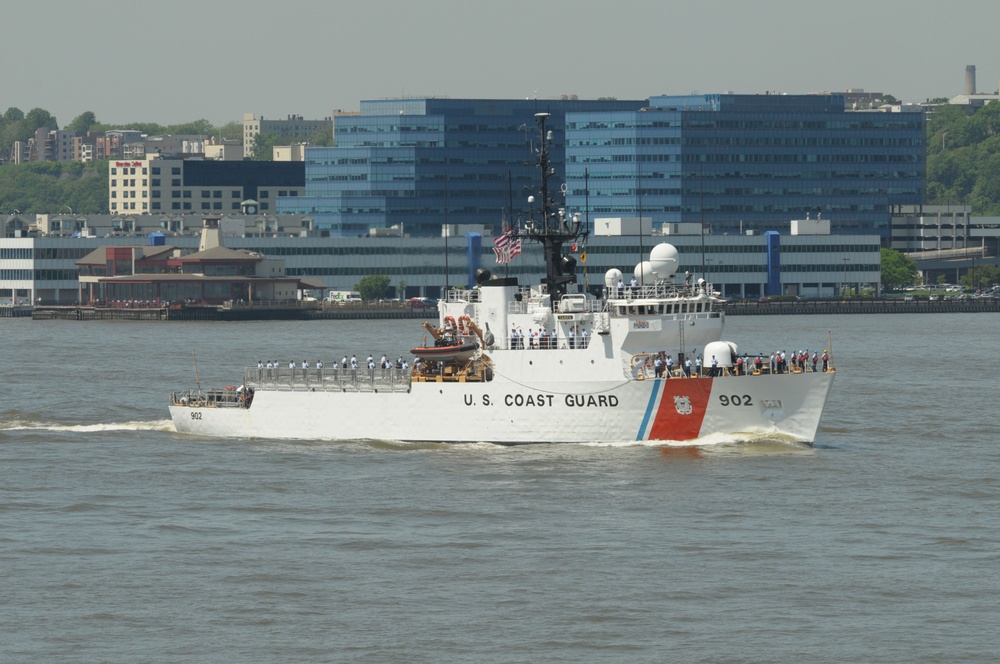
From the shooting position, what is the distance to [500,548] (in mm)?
47000

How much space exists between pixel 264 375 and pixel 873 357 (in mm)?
55558

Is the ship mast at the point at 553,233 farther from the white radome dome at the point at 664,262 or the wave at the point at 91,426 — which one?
the wave at the point at 91,426

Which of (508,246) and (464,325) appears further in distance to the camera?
(508,246)

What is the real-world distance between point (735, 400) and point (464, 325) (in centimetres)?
1025

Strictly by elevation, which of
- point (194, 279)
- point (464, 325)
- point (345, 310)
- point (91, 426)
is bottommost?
point (91, 426)

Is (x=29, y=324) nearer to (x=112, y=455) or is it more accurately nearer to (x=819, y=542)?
(x=112, y=455)

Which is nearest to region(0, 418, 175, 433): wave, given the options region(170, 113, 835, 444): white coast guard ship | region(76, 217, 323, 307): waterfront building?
region(170, 113, 835, 444): white coast guard ship

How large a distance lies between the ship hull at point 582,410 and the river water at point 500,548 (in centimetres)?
70

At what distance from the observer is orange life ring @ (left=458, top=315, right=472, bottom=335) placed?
64.2m

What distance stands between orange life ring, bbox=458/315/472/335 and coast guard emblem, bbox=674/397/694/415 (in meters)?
8.23

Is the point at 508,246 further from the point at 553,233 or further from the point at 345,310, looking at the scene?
the point at 345,310

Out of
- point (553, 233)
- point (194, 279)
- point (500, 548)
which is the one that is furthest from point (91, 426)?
point (194, 279)

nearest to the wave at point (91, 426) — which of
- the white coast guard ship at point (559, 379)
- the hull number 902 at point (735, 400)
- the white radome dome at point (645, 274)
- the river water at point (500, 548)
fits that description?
the river water at point (500, 548)

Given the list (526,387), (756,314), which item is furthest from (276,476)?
(756,314)
